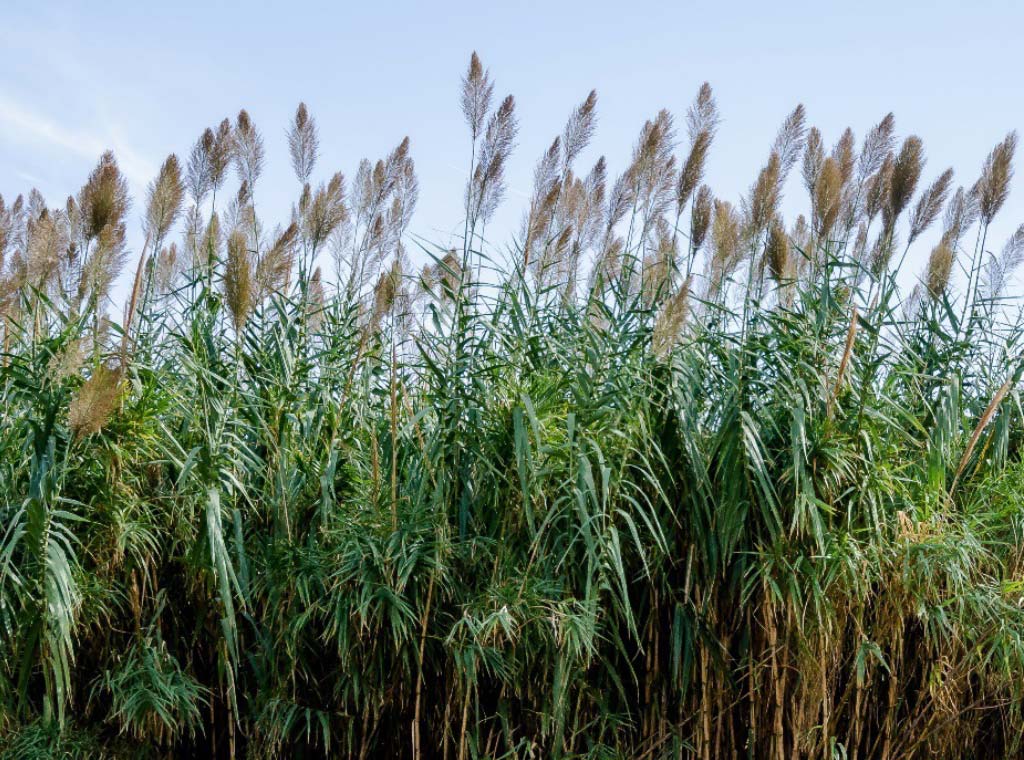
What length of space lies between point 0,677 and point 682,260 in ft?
8.71

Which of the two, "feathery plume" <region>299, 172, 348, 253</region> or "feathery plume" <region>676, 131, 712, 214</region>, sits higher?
"feathery plume" <region>676, 131, 712, 214</region>

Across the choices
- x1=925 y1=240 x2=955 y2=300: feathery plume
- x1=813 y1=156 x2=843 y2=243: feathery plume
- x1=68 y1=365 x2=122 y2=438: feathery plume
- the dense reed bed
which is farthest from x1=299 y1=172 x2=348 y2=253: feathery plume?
x1=925 y1=240 x2=955 y2=300: feathery plume

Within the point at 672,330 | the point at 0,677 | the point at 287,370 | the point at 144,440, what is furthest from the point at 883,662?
the point at 0,677

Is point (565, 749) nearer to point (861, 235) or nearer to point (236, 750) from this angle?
point (236, 750)

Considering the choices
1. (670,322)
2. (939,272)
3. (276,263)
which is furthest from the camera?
(939,272)

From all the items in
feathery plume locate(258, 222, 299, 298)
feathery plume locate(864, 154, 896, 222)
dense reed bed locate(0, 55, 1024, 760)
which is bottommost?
dense reed bed locate(0, 55, 1024, 760)

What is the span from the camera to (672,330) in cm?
305

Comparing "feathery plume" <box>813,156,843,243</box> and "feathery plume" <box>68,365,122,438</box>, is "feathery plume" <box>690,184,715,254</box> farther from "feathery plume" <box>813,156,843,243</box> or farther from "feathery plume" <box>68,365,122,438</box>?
"feathery plume" <box>68,365,122,438</box>

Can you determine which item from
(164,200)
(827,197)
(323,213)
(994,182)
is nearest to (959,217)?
(994,182)

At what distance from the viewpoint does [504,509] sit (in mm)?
3205

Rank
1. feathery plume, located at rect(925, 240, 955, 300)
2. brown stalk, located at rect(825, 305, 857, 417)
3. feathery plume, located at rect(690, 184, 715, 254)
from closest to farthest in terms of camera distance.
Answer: brown stalk, located at rect(825, 305, 857, 417) < feathery plume, located at rect(690, 184, 715, 254) < feathery plume, located at rect(925, 240, 955, 300)

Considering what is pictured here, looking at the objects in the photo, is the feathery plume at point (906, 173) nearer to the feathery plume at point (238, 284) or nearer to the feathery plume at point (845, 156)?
the feathery plume at point (845, 156)

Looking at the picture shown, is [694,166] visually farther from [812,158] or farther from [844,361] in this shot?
[844,361]

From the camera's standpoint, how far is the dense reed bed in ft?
10.2
